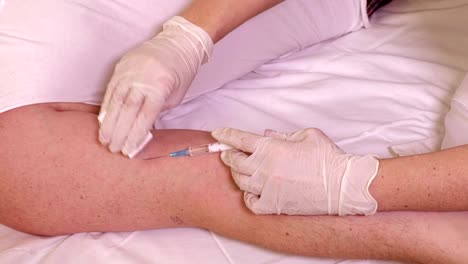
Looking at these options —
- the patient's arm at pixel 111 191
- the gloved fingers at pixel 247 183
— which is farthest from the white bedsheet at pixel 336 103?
the gloved fingers at pixel 247 183

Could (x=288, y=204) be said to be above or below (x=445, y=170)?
below

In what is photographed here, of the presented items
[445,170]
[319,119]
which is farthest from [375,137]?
[445,170]

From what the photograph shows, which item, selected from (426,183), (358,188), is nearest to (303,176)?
(358,188)

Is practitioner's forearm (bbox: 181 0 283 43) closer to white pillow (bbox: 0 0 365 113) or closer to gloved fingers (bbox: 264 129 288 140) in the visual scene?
white pillow (bbox: 0 0 365 113)

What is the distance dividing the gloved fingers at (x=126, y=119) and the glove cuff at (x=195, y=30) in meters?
0.19

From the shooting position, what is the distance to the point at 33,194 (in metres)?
1.15

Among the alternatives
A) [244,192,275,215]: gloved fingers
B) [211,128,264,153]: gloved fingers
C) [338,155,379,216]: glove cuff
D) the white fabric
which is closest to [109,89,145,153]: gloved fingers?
[211,128,264,153]: gloved fingers

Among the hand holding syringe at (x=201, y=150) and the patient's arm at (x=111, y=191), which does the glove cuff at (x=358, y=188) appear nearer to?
the patient's arm at (x=111, y=191)

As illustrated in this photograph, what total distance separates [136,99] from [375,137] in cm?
54

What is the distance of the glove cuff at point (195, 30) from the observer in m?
1.24

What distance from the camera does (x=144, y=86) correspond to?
3.72 ft

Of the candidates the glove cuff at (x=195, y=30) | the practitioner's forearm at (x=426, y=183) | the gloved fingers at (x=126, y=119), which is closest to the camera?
the practitioner's forearm at (x=426, y=183)

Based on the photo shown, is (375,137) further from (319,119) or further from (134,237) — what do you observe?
(134,237)

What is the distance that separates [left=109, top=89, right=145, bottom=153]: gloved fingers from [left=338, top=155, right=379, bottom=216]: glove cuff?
0.41m
